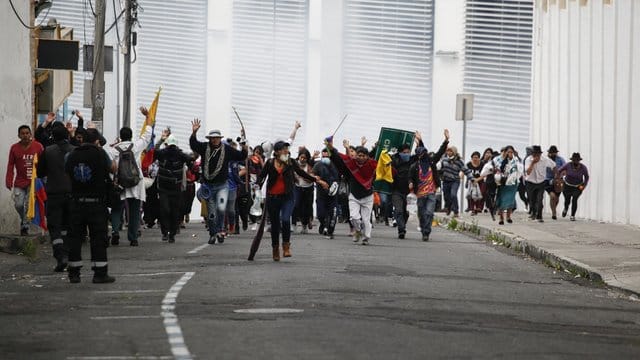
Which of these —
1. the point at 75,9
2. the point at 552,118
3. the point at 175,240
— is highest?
the point at 75,9

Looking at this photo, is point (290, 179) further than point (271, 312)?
Yes

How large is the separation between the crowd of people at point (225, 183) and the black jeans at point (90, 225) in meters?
0.01

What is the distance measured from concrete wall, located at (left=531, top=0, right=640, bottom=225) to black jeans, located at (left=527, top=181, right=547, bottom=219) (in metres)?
2.06

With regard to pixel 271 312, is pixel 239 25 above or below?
above

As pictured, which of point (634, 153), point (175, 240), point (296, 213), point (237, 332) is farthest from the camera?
point (634, 153)

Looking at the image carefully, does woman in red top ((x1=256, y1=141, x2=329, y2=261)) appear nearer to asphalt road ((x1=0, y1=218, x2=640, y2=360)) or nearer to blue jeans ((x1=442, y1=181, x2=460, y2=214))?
asphalt road ((x1=0, y1=218, x2=640, y2=360))

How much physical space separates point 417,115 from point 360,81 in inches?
82.4

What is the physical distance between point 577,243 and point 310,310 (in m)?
13.5

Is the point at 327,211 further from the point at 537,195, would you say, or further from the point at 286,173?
the point at 286,173

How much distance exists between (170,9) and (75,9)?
9.79 feet

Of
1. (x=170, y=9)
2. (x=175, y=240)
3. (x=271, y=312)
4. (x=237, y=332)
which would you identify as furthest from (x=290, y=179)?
(x=170, y=9)

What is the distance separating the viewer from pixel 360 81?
46.7 meters

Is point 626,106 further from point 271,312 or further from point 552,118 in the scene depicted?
point 271,312

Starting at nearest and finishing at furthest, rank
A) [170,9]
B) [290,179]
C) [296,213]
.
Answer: [290,179]
[296,213]
[170,9]
